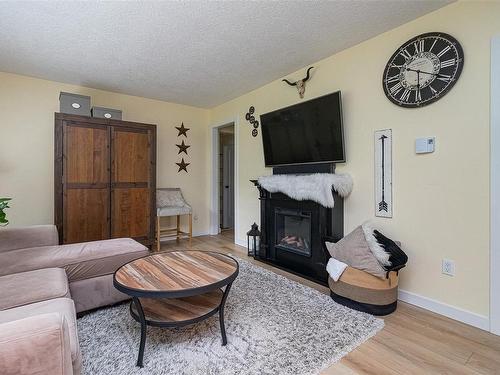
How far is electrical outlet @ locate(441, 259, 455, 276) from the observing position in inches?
78.3

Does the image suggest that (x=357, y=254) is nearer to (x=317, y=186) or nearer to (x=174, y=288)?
(x=317, y=186)

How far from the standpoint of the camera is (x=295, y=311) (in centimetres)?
203

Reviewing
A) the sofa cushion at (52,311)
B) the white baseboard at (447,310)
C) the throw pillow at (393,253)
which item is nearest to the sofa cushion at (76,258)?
the sofa cushion at (52,311)

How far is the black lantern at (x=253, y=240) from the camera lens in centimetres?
340

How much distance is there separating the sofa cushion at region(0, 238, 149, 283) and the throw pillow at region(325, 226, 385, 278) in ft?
5.72

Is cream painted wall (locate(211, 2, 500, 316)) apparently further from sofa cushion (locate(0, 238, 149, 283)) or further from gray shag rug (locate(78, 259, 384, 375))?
sofa cushion (locate(0, 238, 149, 283))

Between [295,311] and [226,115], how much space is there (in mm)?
3451

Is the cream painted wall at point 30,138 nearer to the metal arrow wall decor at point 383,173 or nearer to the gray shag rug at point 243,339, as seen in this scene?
the gray shag rug at point 243,339

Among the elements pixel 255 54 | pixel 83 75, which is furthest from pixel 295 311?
pixel 83 75

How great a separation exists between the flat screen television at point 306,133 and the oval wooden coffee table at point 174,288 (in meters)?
1.60

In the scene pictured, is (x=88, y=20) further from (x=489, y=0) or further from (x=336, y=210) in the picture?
(x=489, y=0)

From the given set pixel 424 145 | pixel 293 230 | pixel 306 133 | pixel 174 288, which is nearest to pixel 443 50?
pixel 424 145

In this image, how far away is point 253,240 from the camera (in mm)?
3551

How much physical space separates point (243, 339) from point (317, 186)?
5.09ft
